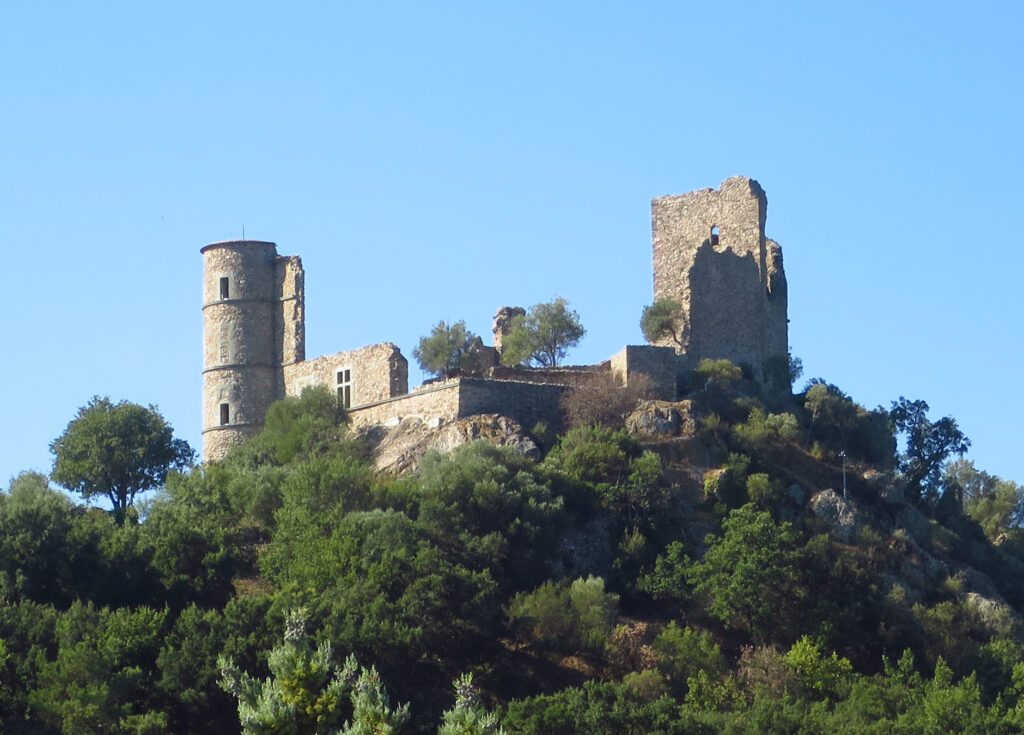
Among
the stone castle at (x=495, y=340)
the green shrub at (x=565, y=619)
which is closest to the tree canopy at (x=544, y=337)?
the stone castle at (x=495, y=340)

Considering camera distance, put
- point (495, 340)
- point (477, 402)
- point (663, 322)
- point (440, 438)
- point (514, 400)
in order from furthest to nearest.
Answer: point (495, 340) → point (663, 322) → point (514, 400) → point (477, 402) → point (440, 438)

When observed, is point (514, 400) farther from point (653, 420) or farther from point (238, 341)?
point (238, 341)

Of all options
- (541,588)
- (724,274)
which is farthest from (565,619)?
(724,274)

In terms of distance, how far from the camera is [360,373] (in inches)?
2183

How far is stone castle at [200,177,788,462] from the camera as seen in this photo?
177ft

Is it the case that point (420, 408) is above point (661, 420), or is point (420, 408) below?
above

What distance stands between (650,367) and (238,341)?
33.7ft

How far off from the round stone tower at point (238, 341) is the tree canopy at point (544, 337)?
5866mm

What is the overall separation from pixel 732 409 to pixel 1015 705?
1099 cm

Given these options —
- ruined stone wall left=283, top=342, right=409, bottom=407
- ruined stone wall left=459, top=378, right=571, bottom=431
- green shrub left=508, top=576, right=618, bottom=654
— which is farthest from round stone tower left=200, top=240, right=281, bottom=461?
green shrub left=508, top=576, right=618, bottom=654

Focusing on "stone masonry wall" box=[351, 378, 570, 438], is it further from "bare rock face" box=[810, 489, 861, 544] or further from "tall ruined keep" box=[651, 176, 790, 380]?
"bare rock face" box=[810, 489, 861, 544]

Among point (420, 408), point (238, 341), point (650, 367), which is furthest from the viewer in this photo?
point (238, 341)

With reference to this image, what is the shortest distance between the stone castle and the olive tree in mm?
1917

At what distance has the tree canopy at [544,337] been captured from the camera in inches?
2274
